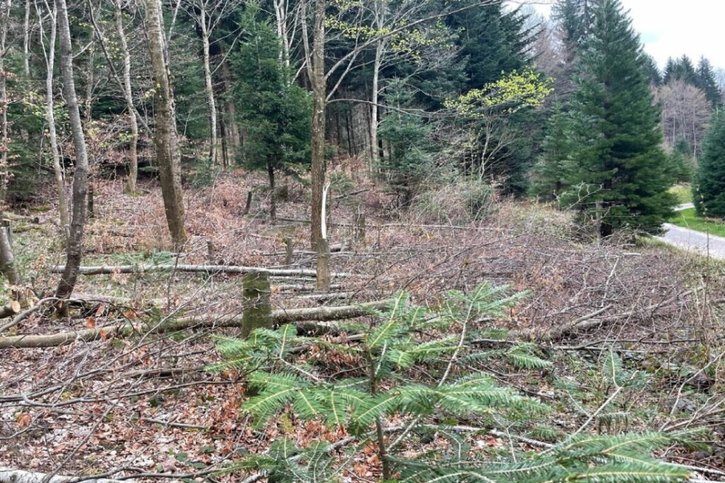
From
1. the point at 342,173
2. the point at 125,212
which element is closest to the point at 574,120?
the point at 342,173

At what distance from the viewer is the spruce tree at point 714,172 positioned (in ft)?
66.2

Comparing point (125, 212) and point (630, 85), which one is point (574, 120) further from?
point (125, 212)

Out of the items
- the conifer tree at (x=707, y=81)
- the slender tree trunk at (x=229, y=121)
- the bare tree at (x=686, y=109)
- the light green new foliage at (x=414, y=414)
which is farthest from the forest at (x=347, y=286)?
the conifer tree at (x=707, y=81)

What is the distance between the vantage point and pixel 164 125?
8742 millimetres

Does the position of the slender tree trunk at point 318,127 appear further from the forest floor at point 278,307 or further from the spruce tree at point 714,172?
the spruce tree at point 714,172

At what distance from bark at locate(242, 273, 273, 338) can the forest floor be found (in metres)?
0.38

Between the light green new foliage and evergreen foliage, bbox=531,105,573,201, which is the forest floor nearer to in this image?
the light green new foliage

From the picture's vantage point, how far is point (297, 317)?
4.60m

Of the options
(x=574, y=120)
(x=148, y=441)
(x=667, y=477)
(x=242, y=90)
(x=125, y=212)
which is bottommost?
(x=148, y=441)

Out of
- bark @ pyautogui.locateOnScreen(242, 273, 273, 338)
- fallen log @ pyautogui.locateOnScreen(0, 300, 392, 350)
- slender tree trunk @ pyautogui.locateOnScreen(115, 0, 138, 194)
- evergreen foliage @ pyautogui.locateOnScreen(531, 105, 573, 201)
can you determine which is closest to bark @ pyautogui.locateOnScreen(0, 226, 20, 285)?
fallen log @ pyautogui.locateOnScreen(0, 300, 392, 350)

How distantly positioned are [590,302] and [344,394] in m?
5.61

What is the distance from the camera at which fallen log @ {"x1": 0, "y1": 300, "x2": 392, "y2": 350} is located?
13.2 ft

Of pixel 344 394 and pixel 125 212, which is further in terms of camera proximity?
pixel 125 212

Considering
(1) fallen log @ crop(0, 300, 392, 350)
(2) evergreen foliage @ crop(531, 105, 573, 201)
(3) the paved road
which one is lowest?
(3) the paved road
